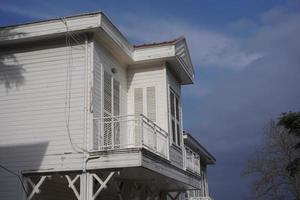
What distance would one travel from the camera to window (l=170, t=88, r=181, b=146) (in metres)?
19.7

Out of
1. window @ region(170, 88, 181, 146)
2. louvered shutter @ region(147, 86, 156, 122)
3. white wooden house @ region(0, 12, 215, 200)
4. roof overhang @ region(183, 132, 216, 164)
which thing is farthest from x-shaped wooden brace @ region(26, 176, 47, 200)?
roof overhang @ region(183, 132, 216, 164)

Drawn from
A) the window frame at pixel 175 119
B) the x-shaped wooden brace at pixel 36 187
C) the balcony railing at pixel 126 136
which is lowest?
the x-shaped wooden brace at pixel 36 187

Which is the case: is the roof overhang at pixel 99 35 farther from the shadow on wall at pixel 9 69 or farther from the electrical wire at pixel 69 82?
the electrical wire at pixel 69 82

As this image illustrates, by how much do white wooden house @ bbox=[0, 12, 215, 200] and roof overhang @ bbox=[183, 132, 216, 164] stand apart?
888cm

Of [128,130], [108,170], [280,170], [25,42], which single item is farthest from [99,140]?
[280,170]

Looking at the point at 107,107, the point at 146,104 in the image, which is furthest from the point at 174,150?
the point at 107,107

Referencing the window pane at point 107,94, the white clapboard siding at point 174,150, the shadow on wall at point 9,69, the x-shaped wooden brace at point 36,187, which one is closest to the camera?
the x-shaped wooden brace at point 36,187

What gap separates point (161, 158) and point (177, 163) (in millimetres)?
4022

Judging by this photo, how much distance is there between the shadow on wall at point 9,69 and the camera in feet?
53.4

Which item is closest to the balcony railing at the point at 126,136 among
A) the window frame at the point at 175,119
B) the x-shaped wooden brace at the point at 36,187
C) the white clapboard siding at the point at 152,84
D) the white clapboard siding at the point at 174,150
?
the white clapboard siding at the point at 152,84

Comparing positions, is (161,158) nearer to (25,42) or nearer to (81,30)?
(81,30)

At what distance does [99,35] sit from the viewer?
16031 mm

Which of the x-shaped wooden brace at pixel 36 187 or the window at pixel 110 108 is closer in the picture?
the x-shaped wooden brace at pixel 36 187

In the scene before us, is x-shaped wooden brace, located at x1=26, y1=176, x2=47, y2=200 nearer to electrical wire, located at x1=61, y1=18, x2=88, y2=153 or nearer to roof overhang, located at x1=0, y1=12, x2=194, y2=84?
electrical wire, located at x1=61, y1=18, x2=88, y2=153
